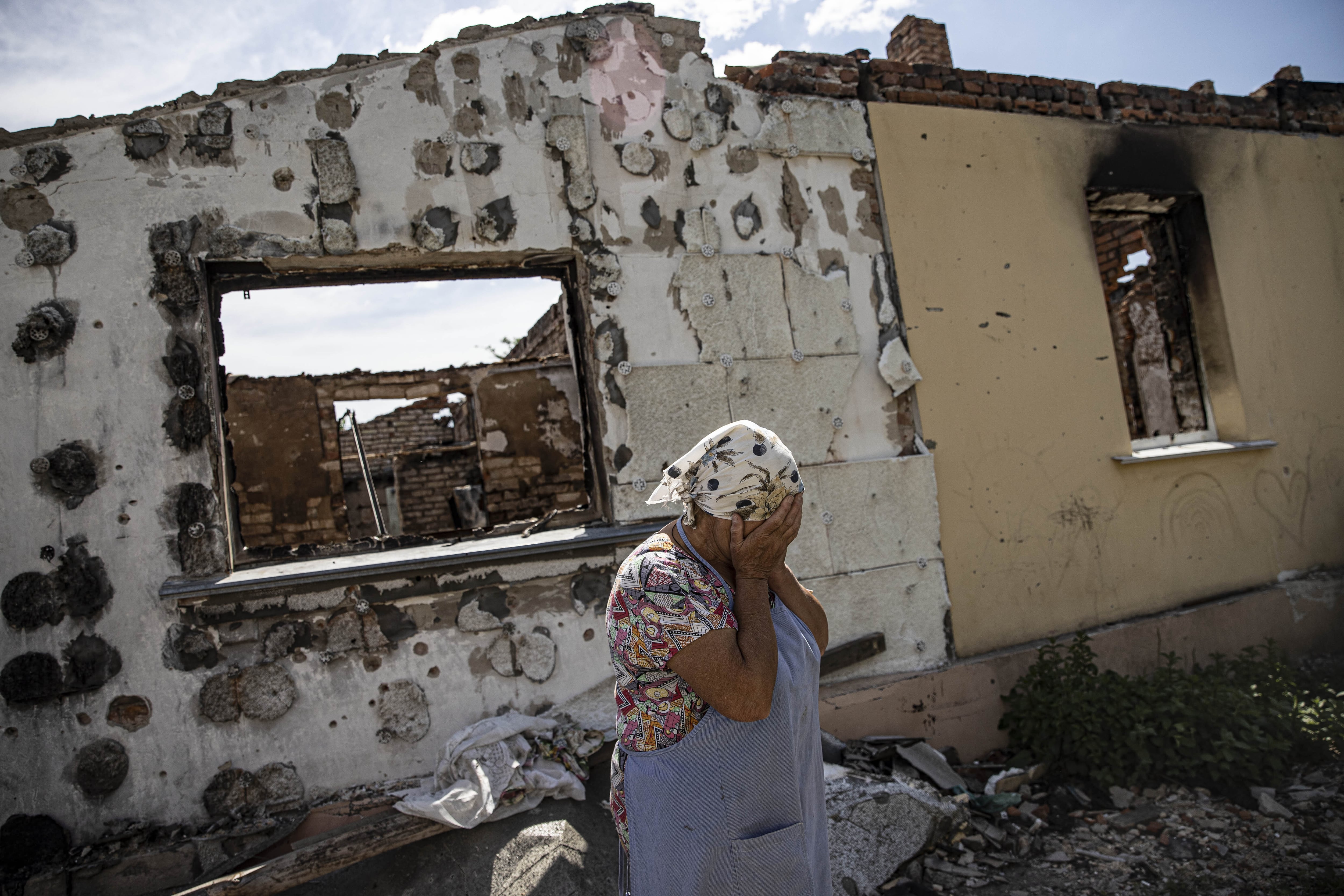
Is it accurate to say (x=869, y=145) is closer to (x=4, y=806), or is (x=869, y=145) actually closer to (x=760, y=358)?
(x=760, y=358)

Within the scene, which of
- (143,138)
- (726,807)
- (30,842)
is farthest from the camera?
(143,138)

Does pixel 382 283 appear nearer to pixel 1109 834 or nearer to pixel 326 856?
pixel 326 856

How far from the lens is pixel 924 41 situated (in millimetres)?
7168

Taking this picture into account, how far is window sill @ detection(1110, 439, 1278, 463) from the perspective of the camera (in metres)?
4.82

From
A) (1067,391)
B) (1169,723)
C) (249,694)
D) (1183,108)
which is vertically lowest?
(1169,723)

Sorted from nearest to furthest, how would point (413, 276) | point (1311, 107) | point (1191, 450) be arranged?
point (413, 276) < point (1191, 450) < point (1311, 107)

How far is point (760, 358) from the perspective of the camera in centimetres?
405

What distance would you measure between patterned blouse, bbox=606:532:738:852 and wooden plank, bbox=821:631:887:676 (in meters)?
2.28

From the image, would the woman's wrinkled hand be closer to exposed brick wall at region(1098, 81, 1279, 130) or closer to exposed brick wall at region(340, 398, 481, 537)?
exposed brick wall at region(1098, 81, 1279, 130)

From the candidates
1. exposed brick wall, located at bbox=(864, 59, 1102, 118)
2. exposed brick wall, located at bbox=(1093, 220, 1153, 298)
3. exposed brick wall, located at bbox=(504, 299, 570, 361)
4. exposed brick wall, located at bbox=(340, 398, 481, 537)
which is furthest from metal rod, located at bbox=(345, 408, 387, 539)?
exposed brick wall, located at bbox=(1093, 220, 1153, 298)

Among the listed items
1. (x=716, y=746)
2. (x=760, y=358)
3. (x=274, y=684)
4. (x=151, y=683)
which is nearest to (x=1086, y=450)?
(x=760, y=358)

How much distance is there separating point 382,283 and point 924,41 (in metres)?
5.79

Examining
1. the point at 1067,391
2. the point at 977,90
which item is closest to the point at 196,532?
the point at 1067,391

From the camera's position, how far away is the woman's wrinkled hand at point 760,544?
183 centimetres
